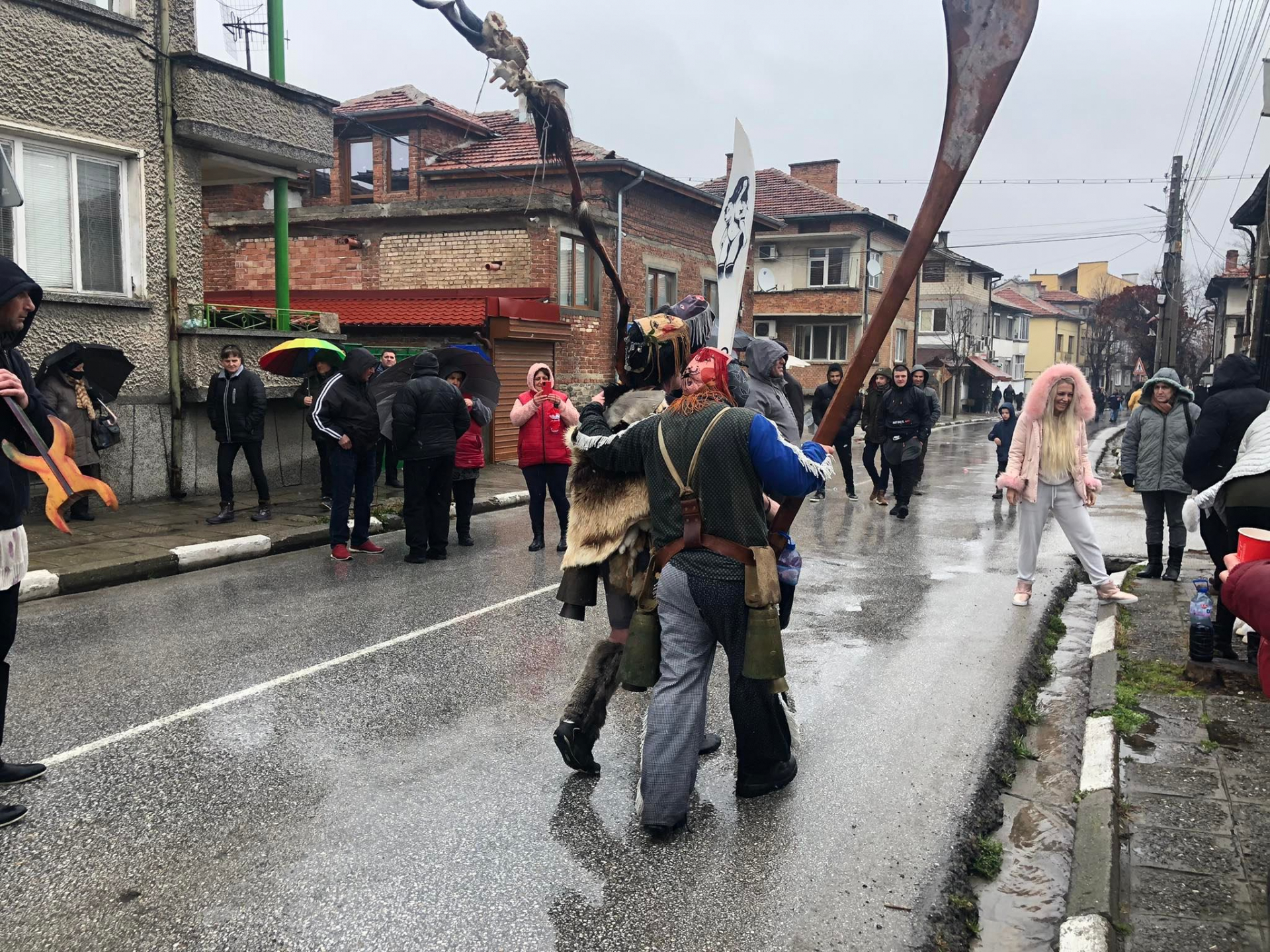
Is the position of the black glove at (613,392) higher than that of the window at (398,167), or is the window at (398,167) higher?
the window at (398,167)

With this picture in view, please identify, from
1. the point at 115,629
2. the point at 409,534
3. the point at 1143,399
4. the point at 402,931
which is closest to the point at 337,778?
the point at 402,931

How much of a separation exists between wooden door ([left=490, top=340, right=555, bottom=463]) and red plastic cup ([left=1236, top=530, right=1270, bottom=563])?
15.8 metres

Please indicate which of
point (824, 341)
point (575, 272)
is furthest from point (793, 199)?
point (575, 272)

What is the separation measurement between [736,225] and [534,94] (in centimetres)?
110

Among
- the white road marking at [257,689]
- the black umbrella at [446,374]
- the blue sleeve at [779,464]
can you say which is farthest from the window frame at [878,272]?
the blue sleeve at [779,464]

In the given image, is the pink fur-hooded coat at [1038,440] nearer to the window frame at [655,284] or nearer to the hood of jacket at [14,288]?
the hood of jacket at [14,288]

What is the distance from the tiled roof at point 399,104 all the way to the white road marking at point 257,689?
68.7 ft

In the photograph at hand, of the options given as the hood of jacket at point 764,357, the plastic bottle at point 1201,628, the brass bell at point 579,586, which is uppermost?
the hood of jacket at point 764,357

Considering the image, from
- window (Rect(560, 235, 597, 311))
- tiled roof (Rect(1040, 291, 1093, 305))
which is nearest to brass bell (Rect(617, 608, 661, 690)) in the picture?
window (Rect(560, 235, 597, 311))

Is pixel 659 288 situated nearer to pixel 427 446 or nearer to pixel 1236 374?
pixel 427 446

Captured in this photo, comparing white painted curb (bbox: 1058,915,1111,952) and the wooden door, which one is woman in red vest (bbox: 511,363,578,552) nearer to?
white painted curb (bbox: 1058,915,1111,952)

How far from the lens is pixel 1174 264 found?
27797 millimetres

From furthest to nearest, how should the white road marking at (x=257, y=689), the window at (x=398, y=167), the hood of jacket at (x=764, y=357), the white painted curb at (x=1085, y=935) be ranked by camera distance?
the window at (x=398, y=167) < the hood of jacket at (x=764, y=357) < the white road marking at (x=257, y=689) < the white painted curb at (x=1085, y=935)

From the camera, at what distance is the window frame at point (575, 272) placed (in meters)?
22.0
